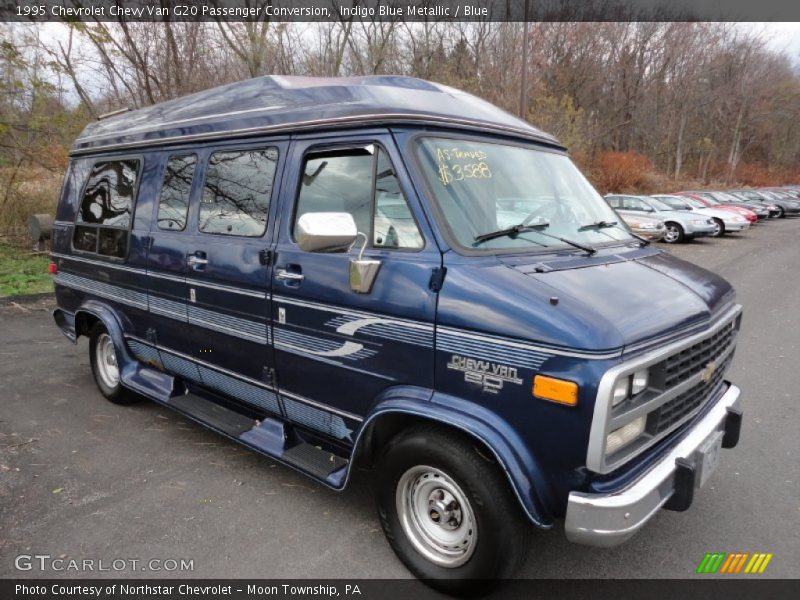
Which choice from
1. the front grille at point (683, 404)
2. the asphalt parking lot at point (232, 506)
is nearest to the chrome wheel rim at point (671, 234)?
the asphalt parking lot at point (232, 506)

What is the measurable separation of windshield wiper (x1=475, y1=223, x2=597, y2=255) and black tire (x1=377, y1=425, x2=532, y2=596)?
997mm

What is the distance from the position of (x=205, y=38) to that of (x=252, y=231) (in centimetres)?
1415

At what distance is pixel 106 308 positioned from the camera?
16.6ft

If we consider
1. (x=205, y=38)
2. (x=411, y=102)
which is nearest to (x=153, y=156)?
(x=411, y=102)

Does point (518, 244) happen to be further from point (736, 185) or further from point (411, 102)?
point (736, 185)

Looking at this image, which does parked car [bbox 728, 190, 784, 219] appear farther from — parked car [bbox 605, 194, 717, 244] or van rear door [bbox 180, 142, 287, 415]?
van rear door [bbox 180, 142, 287, 415]

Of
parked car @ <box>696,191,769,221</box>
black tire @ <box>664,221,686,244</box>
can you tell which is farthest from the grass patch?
parked car @ <box>696,191,769,221</box>

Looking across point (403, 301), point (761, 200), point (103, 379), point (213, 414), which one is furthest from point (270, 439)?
point (761, 200)

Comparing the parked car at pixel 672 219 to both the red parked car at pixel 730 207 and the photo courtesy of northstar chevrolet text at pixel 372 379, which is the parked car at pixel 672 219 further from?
the photo courtesy of northstar chevrolet text at pixel 372 379

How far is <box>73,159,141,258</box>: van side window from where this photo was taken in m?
4.72

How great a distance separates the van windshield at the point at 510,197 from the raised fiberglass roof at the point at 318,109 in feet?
0.54

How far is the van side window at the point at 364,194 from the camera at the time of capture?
2.88 metres

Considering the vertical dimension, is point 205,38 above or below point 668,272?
above

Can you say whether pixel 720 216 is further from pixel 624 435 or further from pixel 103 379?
pixel 103 379
